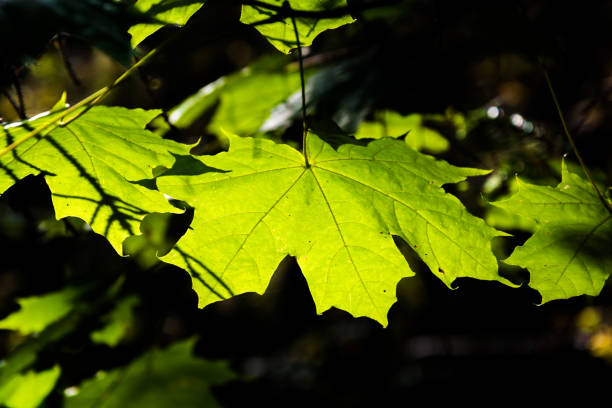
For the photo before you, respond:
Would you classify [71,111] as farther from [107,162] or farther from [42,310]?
[42,310]

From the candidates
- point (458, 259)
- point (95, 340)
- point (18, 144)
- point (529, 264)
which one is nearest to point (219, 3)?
point (18, 144)

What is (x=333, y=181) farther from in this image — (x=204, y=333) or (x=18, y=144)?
(x=204, y=333)

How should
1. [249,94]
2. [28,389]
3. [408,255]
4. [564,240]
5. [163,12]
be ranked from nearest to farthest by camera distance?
[163,12], [564,240], [28,389], [249,94], [408,255]

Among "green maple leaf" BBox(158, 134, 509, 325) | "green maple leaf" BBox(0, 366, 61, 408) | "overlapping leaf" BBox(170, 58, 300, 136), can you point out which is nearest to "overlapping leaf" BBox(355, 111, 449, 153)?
"overlapping leaf" BBox(170, 58, 300, 136)

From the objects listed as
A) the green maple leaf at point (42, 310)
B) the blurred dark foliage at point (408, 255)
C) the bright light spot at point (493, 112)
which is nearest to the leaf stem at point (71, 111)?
the blurred dark foliage at point (408, 255)

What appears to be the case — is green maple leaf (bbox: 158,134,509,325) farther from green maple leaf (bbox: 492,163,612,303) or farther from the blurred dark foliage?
the blurred dark foliage

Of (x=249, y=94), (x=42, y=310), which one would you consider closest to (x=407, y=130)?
(x=249, y=94)
